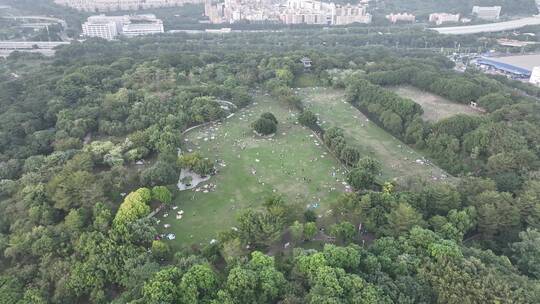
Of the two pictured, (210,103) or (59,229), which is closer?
(59,229)

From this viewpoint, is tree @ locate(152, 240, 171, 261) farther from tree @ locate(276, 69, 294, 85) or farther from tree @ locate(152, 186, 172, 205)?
tree @ locate(276, 69, 294, 85)

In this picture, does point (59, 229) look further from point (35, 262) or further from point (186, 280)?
point (186, 280)

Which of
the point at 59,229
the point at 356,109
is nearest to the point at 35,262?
the point at 59,229

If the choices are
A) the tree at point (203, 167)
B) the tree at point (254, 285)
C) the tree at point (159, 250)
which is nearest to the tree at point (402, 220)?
the tree at point (254, 285)

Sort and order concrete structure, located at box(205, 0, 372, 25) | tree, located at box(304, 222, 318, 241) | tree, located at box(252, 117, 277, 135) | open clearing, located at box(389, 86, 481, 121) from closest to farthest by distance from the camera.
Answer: tree, located at box(304, 222, 318, 241), tree, located at box(252, 117, 277, 135), open clearing, located at box(389, 86, 481, 121), concrete structure, located at box(205, 0, 372, 25)

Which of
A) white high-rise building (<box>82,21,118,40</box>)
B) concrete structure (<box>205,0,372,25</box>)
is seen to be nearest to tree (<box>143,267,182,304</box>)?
white high-rise building (<box>82,21,118,40</box>)

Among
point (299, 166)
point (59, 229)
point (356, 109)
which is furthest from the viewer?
point (356, 109)

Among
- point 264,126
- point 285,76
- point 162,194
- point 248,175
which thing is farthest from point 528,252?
point 285,76
